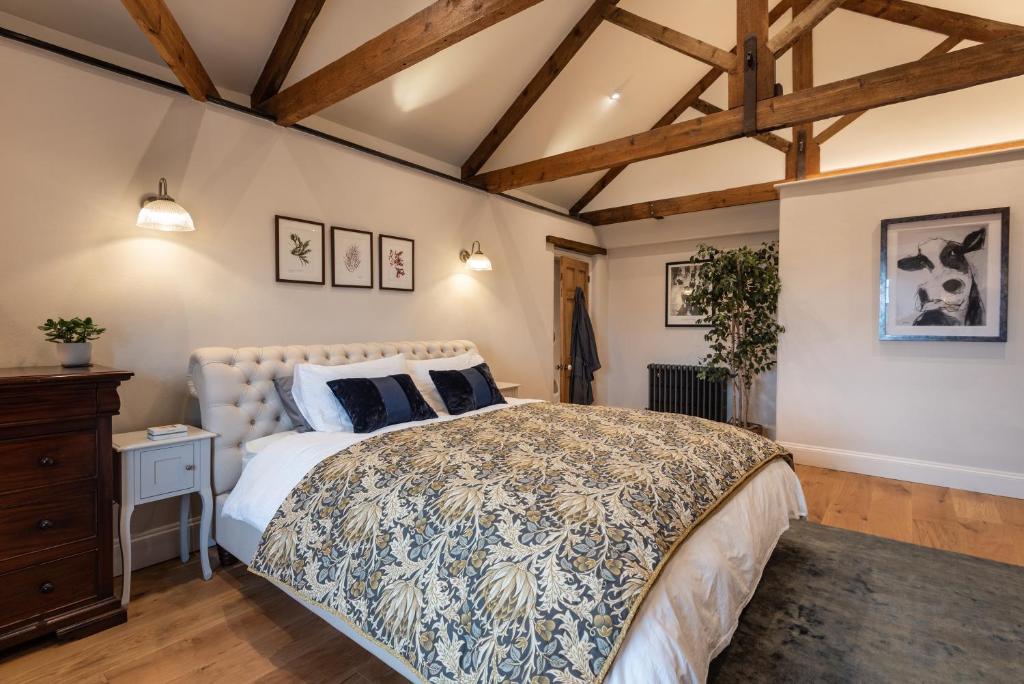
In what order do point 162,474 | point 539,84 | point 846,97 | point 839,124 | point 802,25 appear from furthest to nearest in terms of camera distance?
point 839,124, point 539,84, point 802,25, point 846,97, point 162,474

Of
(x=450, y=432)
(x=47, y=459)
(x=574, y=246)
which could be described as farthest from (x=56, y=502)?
(x=574, y=246)

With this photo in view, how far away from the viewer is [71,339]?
2174 mm

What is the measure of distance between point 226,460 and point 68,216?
140 cm

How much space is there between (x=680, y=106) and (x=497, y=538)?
508cm

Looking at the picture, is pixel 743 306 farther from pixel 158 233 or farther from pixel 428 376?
pixel 158 233

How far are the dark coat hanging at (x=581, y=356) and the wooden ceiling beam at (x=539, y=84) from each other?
2280 mm

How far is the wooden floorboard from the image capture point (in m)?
1.76

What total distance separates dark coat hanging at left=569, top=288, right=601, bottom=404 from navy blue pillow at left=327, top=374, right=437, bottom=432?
131 inches

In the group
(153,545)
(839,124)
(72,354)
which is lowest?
(153,545)

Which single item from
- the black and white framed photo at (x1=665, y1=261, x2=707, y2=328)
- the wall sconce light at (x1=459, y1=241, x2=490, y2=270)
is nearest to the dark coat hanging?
the black and white framed photo at (x1=665, y1=261, x2=707, y2=328)

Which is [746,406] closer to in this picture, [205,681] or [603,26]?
[603,26]

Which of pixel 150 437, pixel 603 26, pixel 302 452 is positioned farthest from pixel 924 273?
pixel 150 437

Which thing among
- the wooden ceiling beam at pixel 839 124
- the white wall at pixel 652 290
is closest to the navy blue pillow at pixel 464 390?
the white wall at pixel 652 290

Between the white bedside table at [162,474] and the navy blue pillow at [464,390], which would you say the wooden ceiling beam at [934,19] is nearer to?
the navy blue pillow at [464,390]
